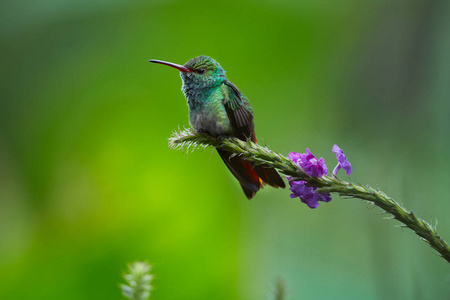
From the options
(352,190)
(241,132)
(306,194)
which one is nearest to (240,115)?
(241,132)

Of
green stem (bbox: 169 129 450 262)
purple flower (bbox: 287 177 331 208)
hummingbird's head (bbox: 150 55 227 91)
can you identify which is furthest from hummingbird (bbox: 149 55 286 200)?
purple flower (bbox: 287 177 331 208)

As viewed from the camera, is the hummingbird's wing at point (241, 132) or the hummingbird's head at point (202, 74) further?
the hummingbird's head at point (202, 74)

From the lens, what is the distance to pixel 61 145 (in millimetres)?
3309

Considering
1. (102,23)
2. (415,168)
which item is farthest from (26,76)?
(415,168)

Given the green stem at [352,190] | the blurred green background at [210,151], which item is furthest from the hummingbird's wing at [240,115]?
the blurred green background at [210,151]

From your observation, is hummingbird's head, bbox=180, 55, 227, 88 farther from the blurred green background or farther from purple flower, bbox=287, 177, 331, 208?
purple flower, bbox=287, 177, 331, 208

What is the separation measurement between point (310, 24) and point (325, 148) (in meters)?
1.00

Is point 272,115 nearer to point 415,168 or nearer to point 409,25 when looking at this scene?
point 415,168

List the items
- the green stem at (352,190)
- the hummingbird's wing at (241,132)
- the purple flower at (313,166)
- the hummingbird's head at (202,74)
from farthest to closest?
the hummingbird's head at (202,74)
the hummingbird's wing at (241,132)
the purple flower at (313,166)
the green stem at (352,190)

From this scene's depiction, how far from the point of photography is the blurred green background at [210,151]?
2869mm

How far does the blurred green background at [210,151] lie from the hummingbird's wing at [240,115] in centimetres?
75

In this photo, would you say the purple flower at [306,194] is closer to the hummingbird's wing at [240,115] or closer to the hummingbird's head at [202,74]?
the hummingbird's wing at [240,115]

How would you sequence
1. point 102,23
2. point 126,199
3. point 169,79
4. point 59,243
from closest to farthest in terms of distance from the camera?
1. point 59,243
2. point 126,199
3. point 169,79
4. point 102,23

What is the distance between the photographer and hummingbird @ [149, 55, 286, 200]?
7.63ft
